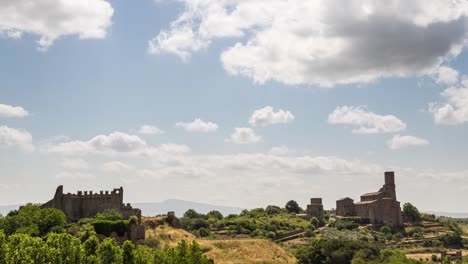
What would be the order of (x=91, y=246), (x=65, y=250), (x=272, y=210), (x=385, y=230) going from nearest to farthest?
(x=65, y=250) < (x=91, y=246) < (x=385, y=230) < (x=272, y=210)

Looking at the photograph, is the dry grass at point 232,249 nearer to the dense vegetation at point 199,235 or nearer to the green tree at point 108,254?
the dense vegetation at point 199,235

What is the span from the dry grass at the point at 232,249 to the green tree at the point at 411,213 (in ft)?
250

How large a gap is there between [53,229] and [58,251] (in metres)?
26.5

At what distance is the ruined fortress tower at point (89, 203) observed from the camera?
8606 cm

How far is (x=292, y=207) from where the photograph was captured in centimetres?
16738

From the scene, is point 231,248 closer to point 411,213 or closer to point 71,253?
point 71,253

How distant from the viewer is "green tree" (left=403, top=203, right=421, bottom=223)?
148750mm

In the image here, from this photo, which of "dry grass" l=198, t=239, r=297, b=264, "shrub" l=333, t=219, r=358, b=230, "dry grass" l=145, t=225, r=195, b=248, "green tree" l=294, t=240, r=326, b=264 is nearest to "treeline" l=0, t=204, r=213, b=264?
"dry grass" l=145, t=225, r=195, b=248

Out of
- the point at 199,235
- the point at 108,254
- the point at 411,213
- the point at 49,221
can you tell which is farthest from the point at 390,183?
the point at 108,254

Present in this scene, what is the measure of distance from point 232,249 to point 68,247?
122 feet

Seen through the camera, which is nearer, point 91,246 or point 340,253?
point 91,246

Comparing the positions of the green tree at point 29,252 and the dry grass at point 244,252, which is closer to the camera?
the green tree at point 29,252

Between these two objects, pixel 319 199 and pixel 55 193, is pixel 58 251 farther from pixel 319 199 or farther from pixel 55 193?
pixel 319 199

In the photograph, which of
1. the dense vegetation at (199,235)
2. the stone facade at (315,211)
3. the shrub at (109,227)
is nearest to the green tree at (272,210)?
the dense vegetation at (199,235)
